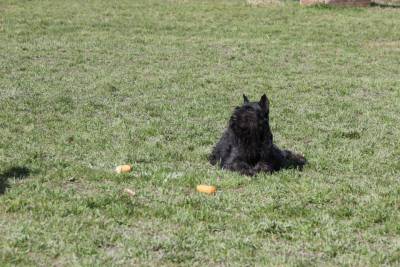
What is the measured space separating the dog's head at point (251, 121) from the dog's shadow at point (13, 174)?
3.65 meters

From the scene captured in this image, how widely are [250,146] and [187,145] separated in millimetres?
2388

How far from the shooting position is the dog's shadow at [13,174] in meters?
9.98

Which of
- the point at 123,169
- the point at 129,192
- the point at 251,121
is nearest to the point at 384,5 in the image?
the point at 251,121

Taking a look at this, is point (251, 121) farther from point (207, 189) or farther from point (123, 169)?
point (123, 169)

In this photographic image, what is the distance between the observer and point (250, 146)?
1063cm

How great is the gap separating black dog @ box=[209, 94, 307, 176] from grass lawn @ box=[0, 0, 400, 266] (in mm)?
262

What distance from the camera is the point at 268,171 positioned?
10773 millimetres

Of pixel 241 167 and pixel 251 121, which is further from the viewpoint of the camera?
pixel 241 167

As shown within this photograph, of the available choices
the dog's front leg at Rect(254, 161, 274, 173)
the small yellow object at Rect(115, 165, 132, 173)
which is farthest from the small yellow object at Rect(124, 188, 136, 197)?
the dog's front leg at Rect(254, 161, 274, 173)

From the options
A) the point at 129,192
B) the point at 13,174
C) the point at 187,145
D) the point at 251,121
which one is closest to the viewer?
the point at 129,192

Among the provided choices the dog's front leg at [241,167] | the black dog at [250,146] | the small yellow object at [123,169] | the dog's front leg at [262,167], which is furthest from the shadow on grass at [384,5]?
the small yellow object at [123,169]

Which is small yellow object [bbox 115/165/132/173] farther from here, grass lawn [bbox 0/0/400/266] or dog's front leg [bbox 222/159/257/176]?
dog's front leg [bbox 222/159/257/176]

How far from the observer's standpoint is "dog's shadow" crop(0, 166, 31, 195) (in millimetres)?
9977

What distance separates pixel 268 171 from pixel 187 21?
21711 millimetres
